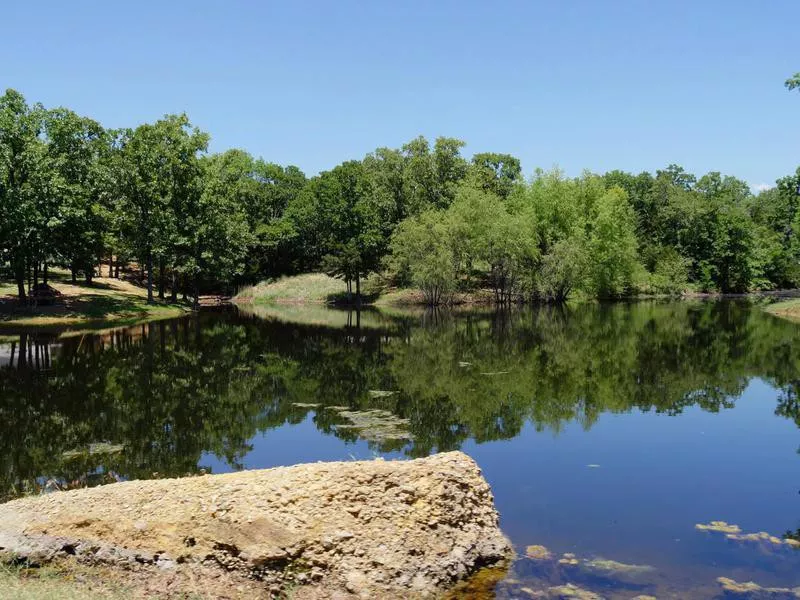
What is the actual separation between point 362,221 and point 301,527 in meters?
81.7

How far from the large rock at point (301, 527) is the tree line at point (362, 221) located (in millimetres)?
45285

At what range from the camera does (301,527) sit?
10.3m

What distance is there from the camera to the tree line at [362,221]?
56.3 meters

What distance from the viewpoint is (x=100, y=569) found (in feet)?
33.5

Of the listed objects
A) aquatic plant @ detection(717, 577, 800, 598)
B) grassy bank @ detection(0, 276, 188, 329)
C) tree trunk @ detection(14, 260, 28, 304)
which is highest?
tree trunk @ detection(14, 260, 28, 304)

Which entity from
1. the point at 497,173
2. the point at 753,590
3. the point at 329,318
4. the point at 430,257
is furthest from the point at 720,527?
the point at 497,173

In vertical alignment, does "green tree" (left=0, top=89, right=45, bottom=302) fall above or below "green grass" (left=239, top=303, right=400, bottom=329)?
above

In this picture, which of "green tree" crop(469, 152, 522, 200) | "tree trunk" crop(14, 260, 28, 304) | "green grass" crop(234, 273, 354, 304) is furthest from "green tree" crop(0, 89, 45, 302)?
"green tree" crop(469, 152, 522, 200)

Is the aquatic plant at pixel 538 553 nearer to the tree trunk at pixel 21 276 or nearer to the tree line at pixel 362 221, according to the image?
the tree line at pixel 362 221

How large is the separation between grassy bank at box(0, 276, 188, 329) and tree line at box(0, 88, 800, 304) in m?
2.27

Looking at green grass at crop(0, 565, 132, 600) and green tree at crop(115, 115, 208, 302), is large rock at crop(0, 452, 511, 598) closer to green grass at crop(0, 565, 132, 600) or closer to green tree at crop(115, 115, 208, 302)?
green grass at crop(0, 565, 132, 600)

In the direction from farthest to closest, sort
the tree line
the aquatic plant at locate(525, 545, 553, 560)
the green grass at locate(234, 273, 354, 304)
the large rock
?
the green grass at locate(234, 273, 354, 304) < the tree line < the aquatic plant at locate(525, 545, 553, 560) < the large rock

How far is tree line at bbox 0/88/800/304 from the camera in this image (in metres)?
56.3

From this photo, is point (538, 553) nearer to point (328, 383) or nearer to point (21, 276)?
point (328, 383)
